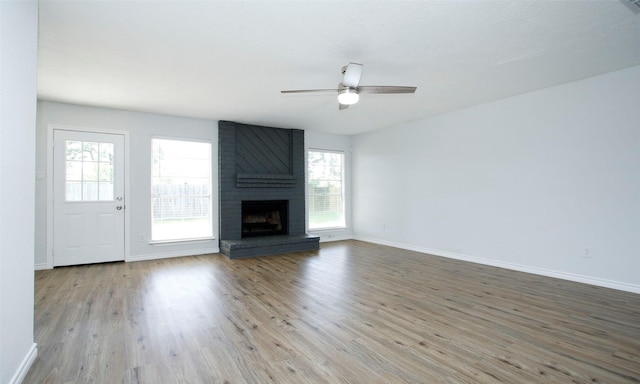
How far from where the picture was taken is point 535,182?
446 centimetres

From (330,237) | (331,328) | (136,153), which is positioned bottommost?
(331,328)

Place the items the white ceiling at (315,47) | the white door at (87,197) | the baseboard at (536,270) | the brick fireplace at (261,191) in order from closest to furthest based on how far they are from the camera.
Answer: the white ceiling at (315,47)
the baseboard at (536,270)
the white door at (87,197)
the brick fireplace at (261,191)

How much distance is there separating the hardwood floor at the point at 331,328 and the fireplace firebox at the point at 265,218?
208cm

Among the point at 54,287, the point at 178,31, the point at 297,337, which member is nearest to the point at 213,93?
the point at 178,31

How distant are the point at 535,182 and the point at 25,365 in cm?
564

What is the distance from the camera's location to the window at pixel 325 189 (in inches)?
293

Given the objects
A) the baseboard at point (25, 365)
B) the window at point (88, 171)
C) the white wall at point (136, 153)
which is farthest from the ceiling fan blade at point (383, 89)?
the window at point (88, 171)

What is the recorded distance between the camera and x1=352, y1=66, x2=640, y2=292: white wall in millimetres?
3721

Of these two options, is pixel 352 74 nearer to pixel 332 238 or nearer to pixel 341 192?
pixel 341 192

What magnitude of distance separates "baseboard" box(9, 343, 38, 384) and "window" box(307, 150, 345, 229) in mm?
5498

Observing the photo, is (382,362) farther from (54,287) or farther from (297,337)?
(54,287)

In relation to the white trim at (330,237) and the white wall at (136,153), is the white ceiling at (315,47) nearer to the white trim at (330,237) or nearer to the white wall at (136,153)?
the white wall at (136,153)

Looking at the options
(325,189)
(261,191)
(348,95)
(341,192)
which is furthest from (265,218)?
(348,95)

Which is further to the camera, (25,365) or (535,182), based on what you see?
(535,182)
